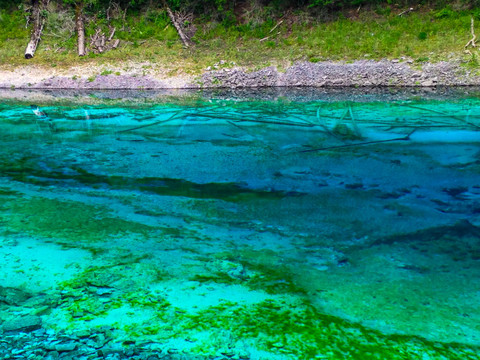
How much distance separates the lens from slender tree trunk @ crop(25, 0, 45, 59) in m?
18.0

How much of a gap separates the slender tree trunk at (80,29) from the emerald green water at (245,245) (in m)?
11.4

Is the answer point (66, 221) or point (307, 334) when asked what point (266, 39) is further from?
point (307, 334)

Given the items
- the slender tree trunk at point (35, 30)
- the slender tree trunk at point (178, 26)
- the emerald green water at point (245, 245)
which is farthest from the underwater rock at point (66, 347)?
the slender tree trunk at point (35, 30)

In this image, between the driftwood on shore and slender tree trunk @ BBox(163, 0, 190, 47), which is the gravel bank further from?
slender tree trunk @ BBox(163, 0, 190, 47)

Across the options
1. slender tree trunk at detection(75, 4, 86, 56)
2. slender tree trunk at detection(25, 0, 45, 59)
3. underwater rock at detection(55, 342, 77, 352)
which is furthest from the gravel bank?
underwater rock at detection(55, 342, 77, 352)

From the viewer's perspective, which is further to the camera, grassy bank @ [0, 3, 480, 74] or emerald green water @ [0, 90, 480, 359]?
grassy bank @ [0, 3, 480, 74]

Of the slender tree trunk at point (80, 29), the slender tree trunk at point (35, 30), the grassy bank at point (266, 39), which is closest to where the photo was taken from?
the grassy bank at point (266, 39)

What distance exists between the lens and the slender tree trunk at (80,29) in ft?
58.5

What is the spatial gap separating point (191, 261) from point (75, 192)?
94.3 inches

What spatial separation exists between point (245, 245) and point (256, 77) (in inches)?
476

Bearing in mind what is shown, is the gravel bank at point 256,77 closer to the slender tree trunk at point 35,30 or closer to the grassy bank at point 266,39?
the grassy bank at point 266,39

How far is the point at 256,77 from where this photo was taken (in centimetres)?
1503

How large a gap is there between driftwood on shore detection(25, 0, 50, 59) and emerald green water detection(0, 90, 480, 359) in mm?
12273

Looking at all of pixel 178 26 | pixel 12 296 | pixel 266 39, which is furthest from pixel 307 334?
pixel 178 26
